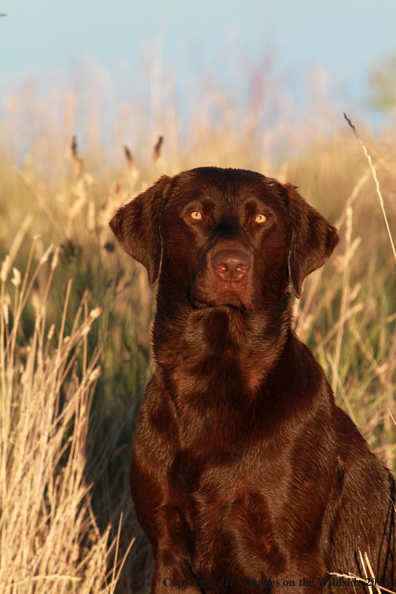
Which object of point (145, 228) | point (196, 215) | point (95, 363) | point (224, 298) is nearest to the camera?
point (224, 298)

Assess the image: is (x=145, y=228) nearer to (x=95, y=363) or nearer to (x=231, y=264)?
(x=231, y=264)

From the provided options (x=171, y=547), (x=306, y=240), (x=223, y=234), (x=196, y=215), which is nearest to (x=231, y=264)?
(x=223, y=234)

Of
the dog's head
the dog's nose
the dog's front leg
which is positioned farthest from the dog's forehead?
the dog's front leg

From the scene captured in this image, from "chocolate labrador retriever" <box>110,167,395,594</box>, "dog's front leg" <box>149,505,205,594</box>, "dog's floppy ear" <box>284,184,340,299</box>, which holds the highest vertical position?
"dog's floppy ear" <box>284,184,340,299</box>

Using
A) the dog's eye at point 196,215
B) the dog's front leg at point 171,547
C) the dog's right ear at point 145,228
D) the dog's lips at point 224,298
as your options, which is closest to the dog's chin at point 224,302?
the dog's lips at point 224,298

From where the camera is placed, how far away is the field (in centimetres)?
287

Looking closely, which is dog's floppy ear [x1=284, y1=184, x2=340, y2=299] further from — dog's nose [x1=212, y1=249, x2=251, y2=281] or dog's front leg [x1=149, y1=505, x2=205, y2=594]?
dog's front leg [x1=149, y1=505, x2=205, y2=594]

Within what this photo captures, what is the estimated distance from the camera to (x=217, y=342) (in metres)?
2.55

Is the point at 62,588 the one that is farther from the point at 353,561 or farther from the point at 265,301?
the point at 265,301

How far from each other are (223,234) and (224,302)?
244mm

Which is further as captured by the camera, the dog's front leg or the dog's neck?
the dog's neck

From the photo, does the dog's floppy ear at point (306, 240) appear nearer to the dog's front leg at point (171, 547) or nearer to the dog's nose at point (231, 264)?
the dog's nose at point (231, 264)

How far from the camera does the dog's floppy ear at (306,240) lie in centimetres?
255

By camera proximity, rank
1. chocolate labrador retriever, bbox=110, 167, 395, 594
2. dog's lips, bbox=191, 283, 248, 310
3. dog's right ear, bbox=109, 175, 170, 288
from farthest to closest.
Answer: dog's right ear, bbox=109, 175, 170, 288 → dog's lips, bbox=191, 283, 248, 310 → chocolate labrador retriever, bbox=110, 167, 395, 594
